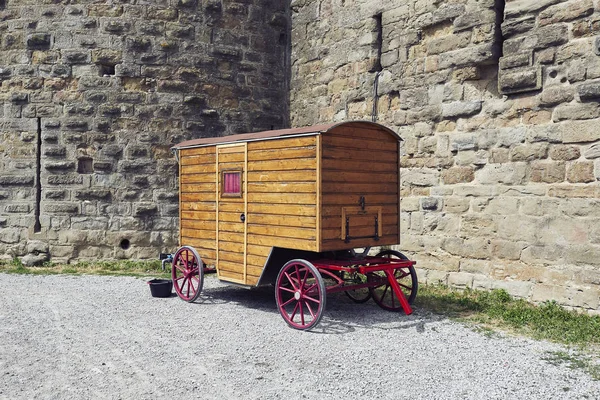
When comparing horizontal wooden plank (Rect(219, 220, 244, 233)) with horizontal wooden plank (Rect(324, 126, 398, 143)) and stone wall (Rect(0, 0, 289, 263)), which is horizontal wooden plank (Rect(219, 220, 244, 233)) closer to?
horizontal wooden plank (Rect(324, 126, 398, 143))

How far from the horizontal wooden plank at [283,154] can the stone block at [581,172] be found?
10.1ft

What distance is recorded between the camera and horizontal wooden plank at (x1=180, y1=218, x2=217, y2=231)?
7801 mm

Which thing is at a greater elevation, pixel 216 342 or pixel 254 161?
pixel 254 161

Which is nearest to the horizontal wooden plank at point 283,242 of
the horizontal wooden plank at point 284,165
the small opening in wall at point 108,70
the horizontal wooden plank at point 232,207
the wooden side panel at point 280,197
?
the wooden side panel at point 280,197

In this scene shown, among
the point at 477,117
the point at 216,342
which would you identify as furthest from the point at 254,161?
the point at 477,117

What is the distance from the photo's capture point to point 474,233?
26.5 ft

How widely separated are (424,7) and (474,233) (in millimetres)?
3431

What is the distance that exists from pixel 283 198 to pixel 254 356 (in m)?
2.05

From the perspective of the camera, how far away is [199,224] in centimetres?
801

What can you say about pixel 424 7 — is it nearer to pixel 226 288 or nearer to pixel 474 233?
pixel 474 233

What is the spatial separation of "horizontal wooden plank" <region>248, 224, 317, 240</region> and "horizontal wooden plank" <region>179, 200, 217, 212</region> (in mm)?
846

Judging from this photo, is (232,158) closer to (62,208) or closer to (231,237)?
(231,237)

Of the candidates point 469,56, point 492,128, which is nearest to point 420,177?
point 492,128

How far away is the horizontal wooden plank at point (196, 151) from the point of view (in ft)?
25.7
